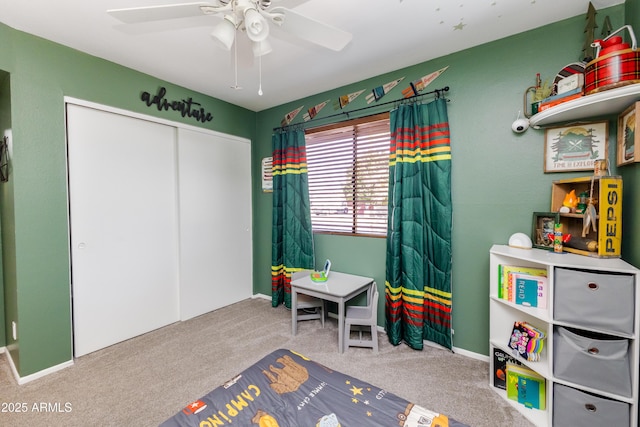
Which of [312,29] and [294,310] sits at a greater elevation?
[312,29]

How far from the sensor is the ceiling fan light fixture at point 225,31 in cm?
132

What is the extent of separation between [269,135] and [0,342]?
338 centimetres

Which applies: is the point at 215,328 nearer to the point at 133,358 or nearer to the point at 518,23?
the point at 133,358

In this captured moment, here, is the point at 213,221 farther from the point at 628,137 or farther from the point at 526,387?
the point at 628,137

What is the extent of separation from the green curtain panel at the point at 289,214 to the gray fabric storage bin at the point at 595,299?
2175 mm

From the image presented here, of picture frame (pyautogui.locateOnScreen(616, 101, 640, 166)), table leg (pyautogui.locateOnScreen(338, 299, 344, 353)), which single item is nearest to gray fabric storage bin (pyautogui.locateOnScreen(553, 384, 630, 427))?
picture frame (pyautogui.locateOnScreen(616, 101, 640, 166))

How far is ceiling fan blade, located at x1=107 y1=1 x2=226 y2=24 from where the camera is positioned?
129 centimetres

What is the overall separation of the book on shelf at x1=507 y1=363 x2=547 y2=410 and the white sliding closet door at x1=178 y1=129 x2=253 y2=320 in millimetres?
2994

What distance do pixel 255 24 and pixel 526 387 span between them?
2644 mm

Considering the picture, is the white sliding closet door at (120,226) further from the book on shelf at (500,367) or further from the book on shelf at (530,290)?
the book on shelf at (530,290)

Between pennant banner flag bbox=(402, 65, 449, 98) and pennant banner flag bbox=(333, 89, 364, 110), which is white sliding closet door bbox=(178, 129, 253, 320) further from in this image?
pennant banner flag bbox=(402, 65, 449, 98)

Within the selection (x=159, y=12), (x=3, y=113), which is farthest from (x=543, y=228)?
(x=3, y=113)

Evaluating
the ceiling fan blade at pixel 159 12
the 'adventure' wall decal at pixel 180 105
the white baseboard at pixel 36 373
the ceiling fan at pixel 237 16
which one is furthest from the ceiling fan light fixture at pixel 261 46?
the white baseboard at pixel 36 373

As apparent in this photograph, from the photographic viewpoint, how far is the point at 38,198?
2.06 m
